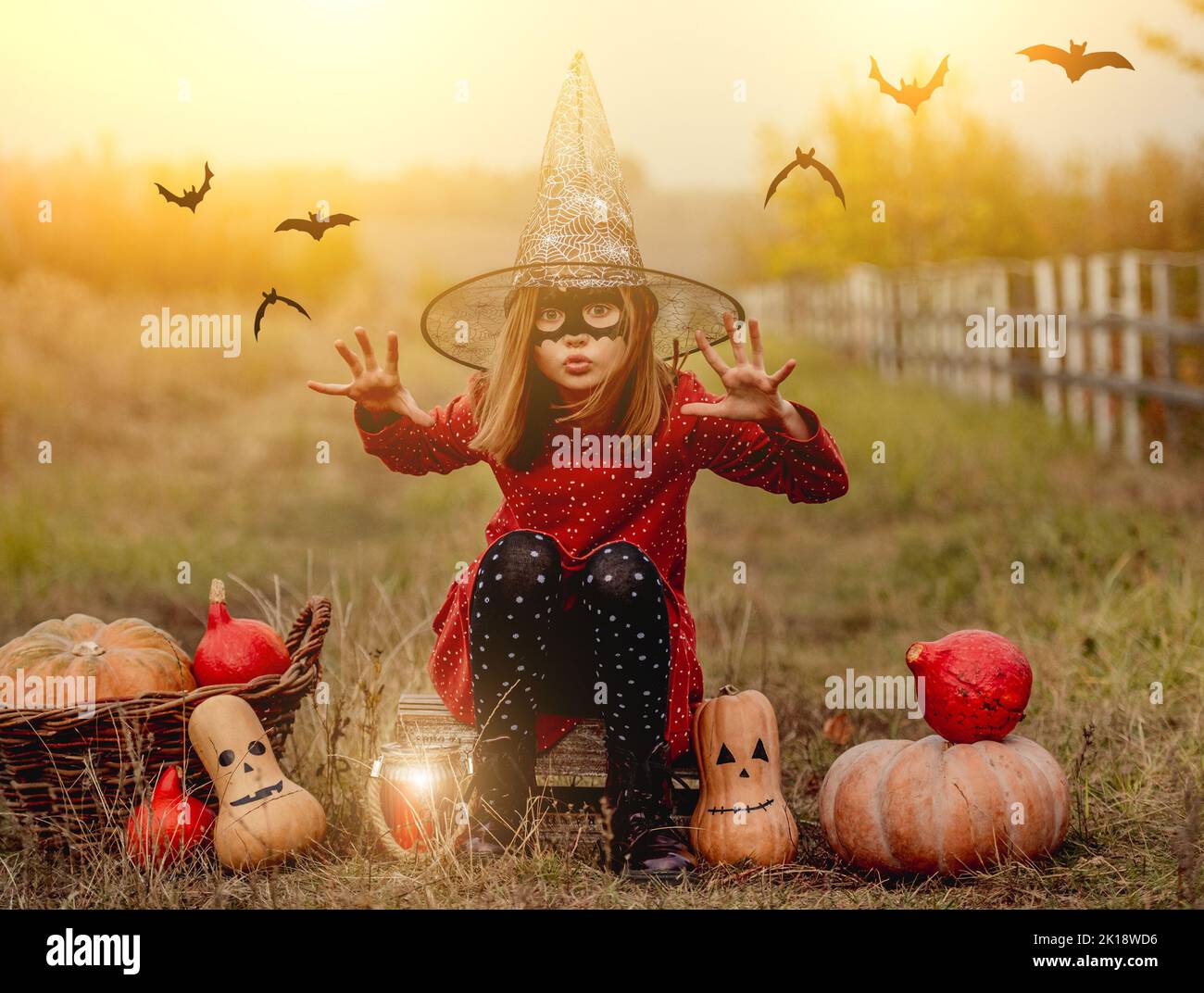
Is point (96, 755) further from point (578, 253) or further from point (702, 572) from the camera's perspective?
point (702, 572)

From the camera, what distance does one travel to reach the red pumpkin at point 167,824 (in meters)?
2.73

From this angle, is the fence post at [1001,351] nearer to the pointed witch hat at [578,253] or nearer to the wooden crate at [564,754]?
the pointed witch hat at [578,253]

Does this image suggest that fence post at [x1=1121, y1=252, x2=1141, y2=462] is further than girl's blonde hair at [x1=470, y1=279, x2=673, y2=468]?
Yes

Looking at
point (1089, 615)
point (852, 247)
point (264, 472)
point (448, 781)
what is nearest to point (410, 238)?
point (852, 247)

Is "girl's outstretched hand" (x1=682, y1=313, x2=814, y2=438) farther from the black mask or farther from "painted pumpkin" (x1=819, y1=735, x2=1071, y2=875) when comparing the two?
"painted pumpkin" (x1=819, y1=735, x2=1071, y2=875)

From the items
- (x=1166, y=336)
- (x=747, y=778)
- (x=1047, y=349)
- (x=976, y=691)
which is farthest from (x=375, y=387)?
(x=1047, y=349)

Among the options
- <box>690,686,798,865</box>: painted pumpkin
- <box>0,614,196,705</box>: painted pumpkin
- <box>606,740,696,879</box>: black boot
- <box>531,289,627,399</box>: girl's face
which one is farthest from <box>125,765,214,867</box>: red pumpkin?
<box>531,289,627,399</box>: girl's face

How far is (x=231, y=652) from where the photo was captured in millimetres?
2945

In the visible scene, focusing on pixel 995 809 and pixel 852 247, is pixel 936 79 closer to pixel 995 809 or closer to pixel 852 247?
pixel 995 809

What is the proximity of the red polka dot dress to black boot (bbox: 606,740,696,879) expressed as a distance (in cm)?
10

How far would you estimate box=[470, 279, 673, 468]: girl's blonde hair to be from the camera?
2.84 m
